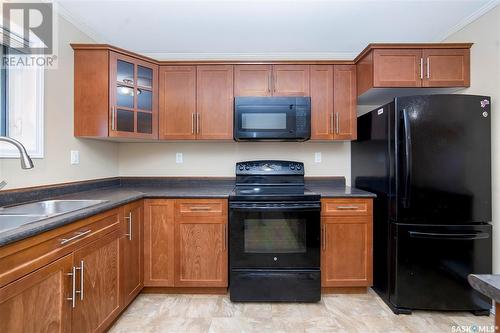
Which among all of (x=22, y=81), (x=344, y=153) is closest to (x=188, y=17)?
(x=22, y=81)

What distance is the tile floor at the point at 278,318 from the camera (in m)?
1.88

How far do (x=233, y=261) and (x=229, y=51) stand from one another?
85.1 inches

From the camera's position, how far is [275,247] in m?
2.21

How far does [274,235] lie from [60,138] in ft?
6.29

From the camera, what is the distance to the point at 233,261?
221 cm

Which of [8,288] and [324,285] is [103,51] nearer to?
[8,288]

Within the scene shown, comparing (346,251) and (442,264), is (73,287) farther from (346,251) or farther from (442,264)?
Result: (442,264)

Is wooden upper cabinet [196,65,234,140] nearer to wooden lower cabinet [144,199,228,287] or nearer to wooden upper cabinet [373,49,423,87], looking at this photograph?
wooden lower cabinet [144,199,228,287]

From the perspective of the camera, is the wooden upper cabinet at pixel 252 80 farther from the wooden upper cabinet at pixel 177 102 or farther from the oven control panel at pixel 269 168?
the oven control panel at pixel 269 168

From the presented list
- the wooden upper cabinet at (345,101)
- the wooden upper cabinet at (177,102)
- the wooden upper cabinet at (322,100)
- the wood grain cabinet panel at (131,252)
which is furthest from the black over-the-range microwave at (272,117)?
the wood grain cabinet panel at (131,252)

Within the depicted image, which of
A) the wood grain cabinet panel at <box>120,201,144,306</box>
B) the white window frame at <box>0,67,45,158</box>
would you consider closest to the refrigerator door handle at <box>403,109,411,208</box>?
the wood grain cabinet panel at <box>120,201,144,306</box>

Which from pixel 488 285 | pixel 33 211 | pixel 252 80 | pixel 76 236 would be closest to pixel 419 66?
pixel 252 80

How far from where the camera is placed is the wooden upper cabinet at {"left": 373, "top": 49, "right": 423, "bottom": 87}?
7.33ft

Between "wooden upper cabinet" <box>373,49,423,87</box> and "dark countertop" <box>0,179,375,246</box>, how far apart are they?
101cm
